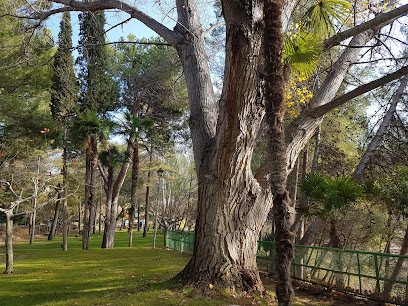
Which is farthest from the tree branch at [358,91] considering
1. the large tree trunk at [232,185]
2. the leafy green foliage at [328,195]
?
the leafy green foliage at [328,195]

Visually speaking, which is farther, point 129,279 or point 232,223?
point 129,279

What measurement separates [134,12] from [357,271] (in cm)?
708

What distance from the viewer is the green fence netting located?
5.73 metres

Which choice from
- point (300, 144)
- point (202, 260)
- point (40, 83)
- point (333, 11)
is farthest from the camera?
point (40, 83)

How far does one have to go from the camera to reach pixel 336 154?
14.1 meters

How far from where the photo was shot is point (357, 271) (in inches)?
255

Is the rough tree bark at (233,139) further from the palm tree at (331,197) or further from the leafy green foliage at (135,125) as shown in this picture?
the leafy green foliage at (135,125)

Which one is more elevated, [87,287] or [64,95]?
[64,95]

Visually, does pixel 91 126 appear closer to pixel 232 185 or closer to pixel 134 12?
pixel 134 12

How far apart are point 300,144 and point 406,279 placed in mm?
2879

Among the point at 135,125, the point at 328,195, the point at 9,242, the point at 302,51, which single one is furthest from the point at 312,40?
the point at 135,125

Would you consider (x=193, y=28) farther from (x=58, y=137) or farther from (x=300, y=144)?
(x=58, y=137)

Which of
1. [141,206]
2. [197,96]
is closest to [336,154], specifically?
[197,96]

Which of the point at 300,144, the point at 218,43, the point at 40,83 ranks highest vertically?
the point at 40,83
